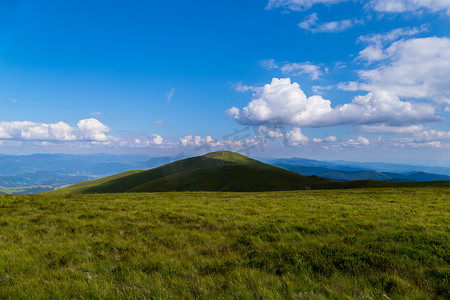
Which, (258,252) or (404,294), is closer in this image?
(404,294)

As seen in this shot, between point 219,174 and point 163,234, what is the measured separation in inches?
5667

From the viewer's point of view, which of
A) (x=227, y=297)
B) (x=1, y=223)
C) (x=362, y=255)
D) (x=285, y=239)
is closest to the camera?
(x=227, y=297)

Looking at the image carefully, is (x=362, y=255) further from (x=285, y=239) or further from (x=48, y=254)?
(x=48, y=254)

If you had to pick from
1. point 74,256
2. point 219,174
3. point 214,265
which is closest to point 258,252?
point 214,265

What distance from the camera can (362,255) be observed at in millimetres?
5793

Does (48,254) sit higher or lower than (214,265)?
lower

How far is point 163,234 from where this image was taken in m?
8.56

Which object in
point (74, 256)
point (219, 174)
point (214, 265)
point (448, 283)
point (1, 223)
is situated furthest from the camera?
point (219, 174)

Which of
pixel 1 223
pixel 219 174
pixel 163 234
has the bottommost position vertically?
pixel 219 174

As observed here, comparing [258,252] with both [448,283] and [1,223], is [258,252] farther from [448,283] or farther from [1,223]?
[1,223]

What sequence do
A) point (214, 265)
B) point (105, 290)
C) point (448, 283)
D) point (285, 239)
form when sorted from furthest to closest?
point (285, 239), point (214, 265), point (448, 283), point (105, 290)

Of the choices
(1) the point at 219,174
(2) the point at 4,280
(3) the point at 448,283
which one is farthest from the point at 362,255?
(1) the point at 219,174

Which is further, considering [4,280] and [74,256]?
[74,256]

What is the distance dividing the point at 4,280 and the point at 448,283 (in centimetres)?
969
